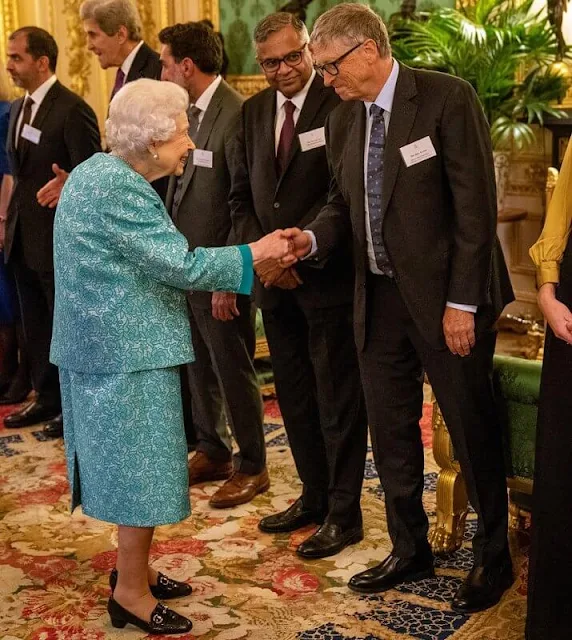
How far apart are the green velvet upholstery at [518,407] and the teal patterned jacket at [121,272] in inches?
34.5

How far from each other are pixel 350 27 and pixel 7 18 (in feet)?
14.1

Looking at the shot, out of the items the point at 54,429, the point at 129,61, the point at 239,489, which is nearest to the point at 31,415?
the point at 54,429

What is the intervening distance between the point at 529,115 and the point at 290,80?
10.5 ft

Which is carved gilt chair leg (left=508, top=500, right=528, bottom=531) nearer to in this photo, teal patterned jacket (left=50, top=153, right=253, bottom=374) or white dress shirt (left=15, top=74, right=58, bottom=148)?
teal patterned jacket (left=50, top=153, right=253, bottom=374)

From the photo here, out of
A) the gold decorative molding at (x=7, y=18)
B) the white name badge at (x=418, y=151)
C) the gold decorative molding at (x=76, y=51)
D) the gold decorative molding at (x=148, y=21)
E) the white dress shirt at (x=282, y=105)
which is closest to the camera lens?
the white name badge at (x=418, y=151)

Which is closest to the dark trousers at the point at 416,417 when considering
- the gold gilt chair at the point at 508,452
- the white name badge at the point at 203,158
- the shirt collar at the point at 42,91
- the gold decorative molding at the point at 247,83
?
the gold gilt chair at the point at 508,452

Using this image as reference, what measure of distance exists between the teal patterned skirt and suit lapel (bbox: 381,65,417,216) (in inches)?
31.0

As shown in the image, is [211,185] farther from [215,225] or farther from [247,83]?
[247,83]

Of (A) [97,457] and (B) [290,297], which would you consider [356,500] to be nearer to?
(B) [290,297]

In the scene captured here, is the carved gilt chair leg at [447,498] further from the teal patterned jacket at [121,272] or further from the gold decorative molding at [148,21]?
the gold decorative molding at [148,21]

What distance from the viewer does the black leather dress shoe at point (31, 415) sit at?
5.26m

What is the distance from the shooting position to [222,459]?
441cm

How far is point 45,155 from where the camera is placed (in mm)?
4969

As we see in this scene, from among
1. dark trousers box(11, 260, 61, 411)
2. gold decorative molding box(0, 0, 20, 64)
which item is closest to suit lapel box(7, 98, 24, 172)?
dark trousers box(11, 260, 61, 411)
